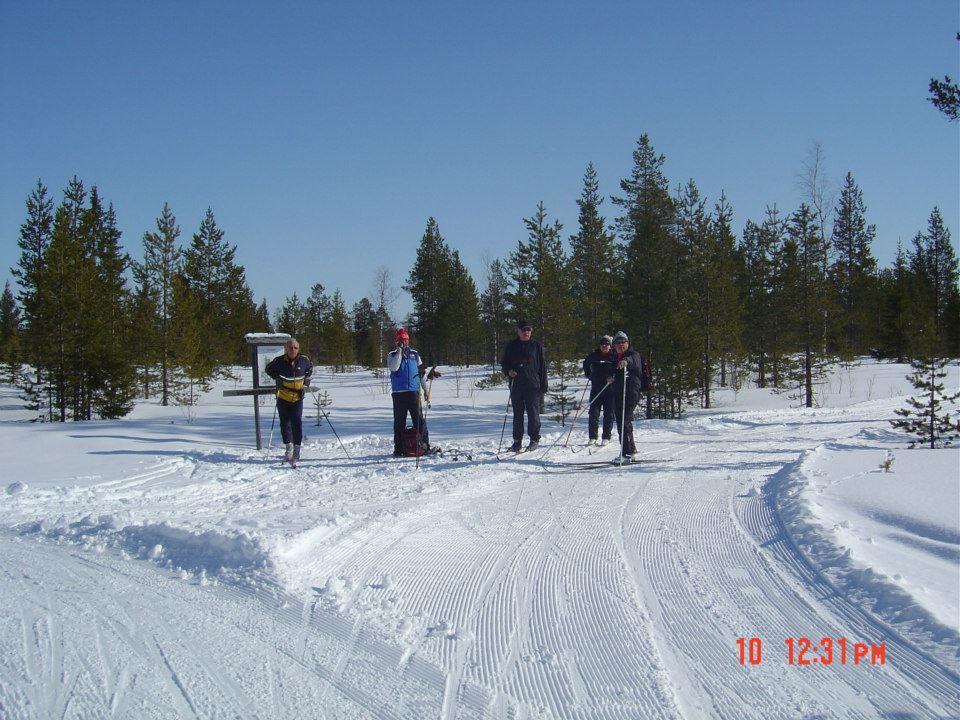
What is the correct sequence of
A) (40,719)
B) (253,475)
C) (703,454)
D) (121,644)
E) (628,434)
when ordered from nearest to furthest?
(40,719)
(121,644)
(253,475)
(628,434)
(703,454)

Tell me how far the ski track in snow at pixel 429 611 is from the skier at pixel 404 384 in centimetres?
272

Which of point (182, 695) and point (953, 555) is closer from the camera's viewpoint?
point (182, 695)

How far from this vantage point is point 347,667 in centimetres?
320

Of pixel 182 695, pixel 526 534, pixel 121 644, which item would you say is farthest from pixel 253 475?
pixel 182 695

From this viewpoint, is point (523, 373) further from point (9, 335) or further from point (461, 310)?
point (9, 335)

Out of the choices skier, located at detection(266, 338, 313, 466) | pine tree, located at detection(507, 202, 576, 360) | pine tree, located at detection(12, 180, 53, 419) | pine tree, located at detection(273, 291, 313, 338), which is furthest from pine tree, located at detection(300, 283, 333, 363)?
skier, located at detection(266, 338, 313, 466)

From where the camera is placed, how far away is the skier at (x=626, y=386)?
31.0 feet

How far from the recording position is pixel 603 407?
11078 mm

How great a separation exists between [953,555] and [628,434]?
16.7 ft

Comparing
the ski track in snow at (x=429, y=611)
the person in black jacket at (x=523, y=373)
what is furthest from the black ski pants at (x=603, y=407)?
the ski track in snow at (x=429, y=611)

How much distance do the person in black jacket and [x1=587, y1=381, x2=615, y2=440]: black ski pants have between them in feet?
4.01

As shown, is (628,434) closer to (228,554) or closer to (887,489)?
(887,489)

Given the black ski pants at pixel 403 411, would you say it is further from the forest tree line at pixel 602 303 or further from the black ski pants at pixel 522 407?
the forest tree line at pixel 602 303
